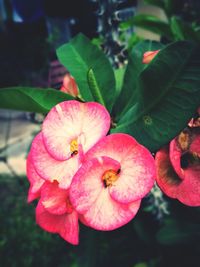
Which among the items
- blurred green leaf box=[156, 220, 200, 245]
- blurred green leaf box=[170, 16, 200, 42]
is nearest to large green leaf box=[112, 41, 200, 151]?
blurred green leaf box=[170, 16, 200, 42]

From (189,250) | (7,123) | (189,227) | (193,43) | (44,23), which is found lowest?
(7,123)

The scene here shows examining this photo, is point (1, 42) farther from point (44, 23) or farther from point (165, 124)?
point (165, 124)

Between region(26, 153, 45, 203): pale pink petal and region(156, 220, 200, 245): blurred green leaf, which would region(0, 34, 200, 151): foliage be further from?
region(156, 220, 200, 245): blurred green leaf

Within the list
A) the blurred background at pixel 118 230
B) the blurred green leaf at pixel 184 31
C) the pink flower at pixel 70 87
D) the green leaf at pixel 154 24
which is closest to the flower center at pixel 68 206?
the pink flower at pixel 70 87

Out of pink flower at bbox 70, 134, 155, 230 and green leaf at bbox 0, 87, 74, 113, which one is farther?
green leaf at bbox 0, 87, 74, 113

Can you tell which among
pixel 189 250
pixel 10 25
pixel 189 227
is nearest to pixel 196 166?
pixel 189 227

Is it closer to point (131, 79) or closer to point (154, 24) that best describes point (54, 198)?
point (131, 79)
